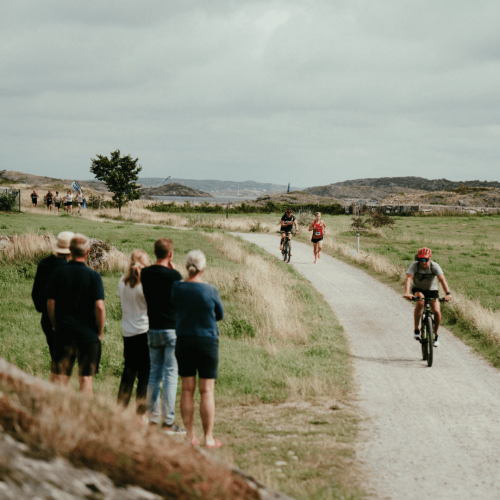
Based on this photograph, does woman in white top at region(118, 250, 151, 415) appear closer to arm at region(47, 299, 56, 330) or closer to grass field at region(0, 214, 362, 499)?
grass field at region(0, 214, 362, 499)

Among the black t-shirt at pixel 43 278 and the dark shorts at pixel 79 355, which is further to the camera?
the black t-shirt at pixel 43 278

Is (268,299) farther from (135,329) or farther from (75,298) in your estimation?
(75,298)

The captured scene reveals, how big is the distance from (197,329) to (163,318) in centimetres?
58

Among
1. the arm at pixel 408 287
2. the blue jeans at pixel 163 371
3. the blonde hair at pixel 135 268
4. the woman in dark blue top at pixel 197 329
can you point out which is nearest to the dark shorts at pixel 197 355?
the woman in dark blue top at pixel 197 329

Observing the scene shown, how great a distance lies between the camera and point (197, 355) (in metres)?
4.80

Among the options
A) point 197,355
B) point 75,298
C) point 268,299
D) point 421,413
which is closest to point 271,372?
point 421,413

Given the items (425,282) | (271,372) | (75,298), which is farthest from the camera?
(425,282)

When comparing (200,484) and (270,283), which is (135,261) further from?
(270,283)

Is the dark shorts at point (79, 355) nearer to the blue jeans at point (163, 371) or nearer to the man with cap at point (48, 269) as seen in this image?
the man with cap at point (48, 269)

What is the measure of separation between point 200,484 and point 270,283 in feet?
36.0

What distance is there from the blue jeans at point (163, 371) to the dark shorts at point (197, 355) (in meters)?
0.38

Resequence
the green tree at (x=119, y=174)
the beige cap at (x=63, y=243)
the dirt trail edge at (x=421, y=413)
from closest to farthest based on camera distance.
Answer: the dirt trail edge at (x=421, y=413), the beige cap at (x=63, y=243), the green tree at (x=119, y=174)

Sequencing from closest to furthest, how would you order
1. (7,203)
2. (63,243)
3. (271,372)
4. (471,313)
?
(63,243), (271,372), (471,313), (7,203)

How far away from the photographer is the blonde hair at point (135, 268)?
5.35m
